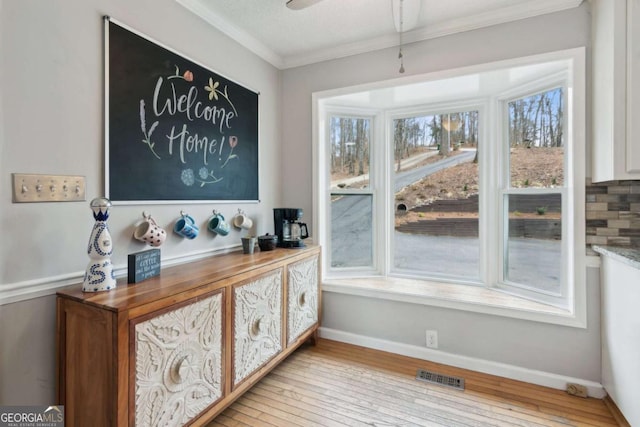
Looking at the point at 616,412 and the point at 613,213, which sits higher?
the point at 613,213

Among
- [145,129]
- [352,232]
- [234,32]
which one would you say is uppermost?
[234,32]

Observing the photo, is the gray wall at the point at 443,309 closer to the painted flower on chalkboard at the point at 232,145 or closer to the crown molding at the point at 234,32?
the crown molding at the point at 234,32

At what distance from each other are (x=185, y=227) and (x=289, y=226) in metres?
0.89

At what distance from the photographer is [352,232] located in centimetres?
299

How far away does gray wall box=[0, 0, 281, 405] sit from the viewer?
122 centimetres

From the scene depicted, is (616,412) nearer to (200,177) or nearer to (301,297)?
(301,297)

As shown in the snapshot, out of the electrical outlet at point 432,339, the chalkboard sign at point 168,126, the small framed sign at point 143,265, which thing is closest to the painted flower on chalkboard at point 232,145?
the chalkboard sign at point 168,126

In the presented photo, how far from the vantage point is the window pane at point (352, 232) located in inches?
117

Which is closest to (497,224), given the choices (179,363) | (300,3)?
(300,3)

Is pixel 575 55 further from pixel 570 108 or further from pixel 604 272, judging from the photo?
pixel 604 272

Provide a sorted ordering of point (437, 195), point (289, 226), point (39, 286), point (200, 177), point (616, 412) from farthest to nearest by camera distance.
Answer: point (437, 195)
point (289, 226)
point (200, 177)
point (616, 412)
point (39, 286)

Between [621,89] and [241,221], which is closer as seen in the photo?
[621,89]

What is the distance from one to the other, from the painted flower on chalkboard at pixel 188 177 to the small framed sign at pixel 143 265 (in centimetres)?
53

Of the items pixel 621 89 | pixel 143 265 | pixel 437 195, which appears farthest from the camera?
pixel 437 195
